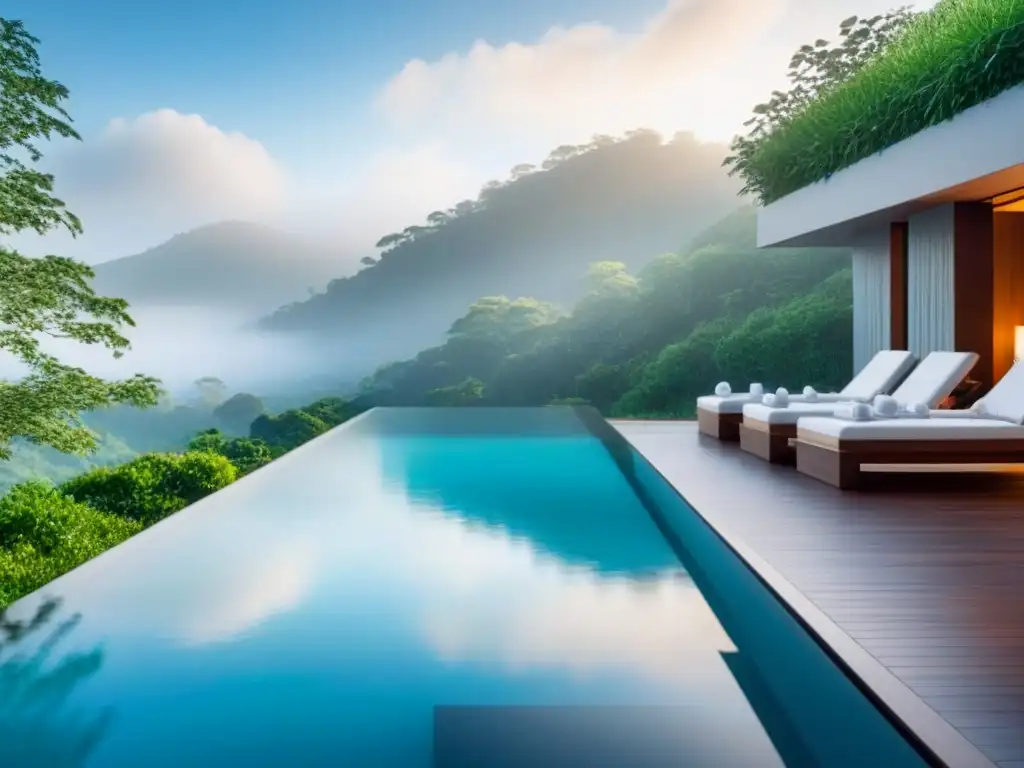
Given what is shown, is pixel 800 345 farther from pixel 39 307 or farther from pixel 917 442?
pixel 39 307

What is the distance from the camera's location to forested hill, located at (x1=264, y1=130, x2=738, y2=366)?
3059 cm

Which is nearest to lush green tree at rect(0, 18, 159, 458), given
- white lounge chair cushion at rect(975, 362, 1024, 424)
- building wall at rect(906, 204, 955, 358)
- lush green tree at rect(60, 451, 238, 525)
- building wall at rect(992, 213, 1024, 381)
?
lush green tree at rect(60, 451, 238, 525)

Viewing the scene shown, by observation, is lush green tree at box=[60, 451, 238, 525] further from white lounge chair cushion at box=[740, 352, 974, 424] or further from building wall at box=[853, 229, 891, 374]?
building wall at box=[853, 229, 891, 374]

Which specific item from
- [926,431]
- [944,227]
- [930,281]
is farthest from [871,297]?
[926,431]

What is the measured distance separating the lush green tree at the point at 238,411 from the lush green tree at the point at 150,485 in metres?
20.7

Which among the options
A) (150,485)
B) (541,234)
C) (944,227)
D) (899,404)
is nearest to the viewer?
(899,404)

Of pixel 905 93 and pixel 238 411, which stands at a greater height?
pixel 905 93

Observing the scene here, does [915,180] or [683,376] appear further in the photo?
[683,376]

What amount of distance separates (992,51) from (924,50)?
1663 millimetres

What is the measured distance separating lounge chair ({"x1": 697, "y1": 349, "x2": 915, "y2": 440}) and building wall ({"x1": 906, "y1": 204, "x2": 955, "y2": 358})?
1.84 feet

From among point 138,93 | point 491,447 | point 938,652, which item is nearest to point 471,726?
point 938,652

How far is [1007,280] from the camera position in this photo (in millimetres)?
8664

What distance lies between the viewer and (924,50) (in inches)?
350

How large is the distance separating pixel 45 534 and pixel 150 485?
1.52 meters
